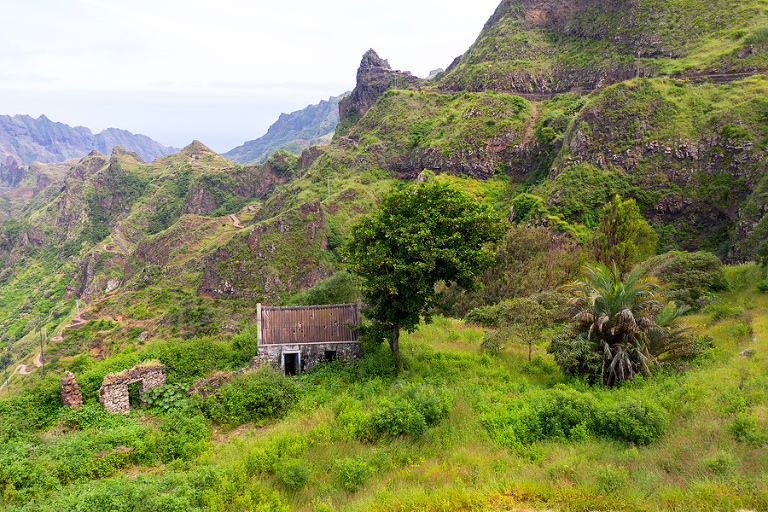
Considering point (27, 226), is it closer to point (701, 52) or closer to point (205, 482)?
point (205, 482)

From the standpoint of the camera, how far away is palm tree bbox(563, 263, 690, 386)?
12.2 m

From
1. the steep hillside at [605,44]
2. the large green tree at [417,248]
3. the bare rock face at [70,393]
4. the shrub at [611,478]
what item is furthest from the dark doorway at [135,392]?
the steep hillside at [605,44]

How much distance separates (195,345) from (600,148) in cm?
5686

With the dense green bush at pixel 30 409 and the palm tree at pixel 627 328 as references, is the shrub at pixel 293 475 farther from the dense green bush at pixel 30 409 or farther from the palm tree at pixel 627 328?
the palm tree at pixel 627 328

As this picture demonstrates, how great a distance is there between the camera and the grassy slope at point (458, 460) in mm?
6402

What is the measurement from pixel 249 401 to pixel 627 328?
12988 mm

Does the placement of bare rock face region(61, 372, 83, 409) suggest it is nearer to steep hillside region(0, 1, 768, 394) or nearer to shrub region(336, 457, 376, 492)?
shrub region(336, 457, 376, 492)

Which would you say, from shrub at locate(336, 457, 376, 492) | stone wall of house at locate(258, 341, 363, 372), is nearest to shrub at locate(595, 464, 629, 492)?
shrub at locate(336, 457, 376, 492)

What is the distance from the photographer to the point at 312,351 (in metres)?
16.6

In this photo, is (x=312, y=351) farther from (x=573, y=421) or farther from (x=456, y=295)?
(x=456, y=295)

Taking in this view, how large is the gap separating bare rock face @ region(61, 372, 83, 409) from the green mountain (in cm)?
41

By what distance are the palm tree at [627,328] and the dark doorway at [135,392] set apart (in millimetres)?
15734

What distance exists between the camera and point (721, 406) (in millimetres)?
9008

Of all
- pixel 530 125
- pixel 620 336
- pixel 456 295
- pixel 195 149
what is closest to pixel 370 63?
pixel 530 125
